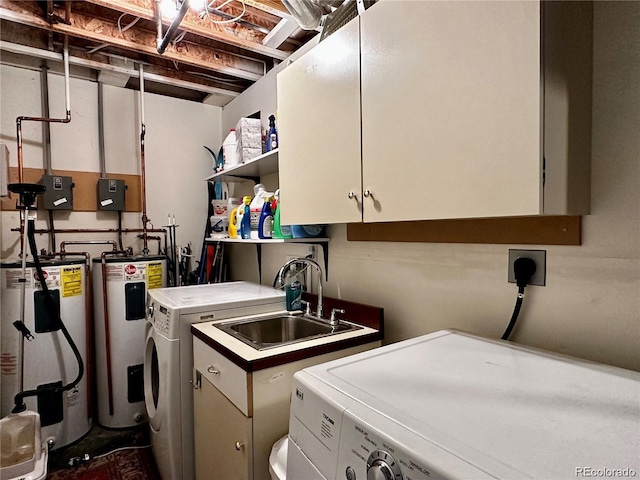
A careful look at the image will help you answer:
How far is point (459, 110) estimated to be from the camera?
0.88m

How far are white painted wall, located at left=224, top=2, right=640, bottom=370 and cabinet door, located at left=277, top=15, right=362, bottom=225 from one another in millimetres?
474

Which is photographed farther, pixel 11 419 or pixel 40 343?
pixel 40 343

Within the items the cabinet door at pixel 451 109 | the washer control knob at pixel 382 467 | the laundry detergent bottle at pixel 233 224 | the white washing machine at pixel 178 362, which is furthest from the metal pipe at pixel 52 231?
the washer control knob at pixel 382 467

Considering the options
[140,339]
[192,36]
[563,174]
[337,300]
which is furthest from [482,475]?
[192,36]

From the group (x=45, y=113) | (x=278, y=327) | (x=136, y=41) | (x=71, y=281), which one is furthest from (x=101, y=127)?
(x=278, y=327)

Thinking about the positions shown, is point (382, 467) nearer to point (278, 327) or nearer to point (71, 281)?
point (278, 327)

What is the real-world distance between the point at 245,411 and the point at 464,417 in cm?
80

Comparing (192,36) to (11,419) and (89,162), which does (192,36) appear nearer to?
(89,162)

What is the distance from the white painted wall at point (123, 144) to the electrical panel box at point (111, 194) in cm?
12

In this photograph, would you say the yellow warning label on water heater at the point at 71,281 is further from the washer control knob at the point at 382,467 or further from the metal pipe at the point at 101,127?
the washer control knob at the point at 382,467

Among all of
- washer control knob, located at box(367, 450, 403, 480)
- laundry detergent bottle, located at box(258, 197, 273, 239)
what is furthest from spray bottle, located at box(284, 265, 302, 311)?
washer control knob, located at box(367, 450, 403, 480)

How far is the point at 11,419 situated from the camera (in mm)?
1830

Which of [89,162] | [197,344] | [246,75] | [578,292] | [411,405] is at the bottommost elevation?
[197,344]

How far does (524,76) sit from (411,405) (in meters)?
0.74
